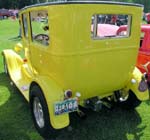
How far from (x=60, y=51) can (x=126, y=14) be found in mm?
1126

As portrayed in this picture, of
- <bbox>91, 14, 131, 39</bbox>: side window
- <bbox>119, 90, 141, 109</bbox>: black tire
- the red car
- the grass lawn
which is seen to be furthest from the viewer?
the red car

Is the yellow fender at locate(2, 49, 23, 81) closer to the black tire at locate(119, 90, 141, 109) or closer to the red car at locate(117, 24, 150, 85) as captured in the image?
the black tire at locate(119, 90, 141, 109)

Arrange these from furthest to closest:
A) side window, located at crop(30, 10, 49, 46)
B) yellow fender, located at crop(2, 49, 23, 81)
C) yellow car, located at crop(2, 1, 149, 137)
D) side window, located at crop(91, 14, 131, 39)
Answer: yellow fender, located at crop(2, 49, 23, 81), side window, located at crop(30, 10, 49, 46), side window, located at crop(91, 14, 131, 39), yellow car, located at crop(2, 1, 149, 137)

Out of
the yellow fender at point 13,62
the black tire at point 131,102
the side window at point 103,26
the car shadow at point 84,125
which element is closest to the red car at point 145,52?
the black tire at point 131,102

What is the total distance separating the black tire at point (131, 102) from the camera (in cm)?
412

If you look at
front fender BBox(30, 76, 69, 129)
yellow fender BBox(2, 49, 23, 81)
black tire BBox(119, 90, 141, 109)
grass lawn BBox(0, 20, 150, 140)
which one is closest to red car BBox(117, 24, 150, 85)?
grass lawn BBox(0, 20, 150, 140)

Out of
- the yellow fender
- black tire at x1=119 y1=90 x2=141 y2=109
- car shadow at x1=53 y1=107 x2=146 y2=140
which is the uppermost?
the yellow fender

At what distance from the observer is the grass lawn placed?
3.60 m

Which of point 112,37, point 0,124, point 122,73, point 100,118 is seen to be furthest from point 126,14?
point 0,124

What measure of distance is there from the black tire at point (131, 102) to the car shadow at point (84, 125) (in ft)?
0.37

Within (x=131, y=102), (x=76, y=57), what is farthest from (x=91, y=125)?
(x=76, y=57)

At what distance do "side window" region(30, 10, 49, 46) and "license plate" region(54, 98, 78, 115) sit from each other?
0.89 m

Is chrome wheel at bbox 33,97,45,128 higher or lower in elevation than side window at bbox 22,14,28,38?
lower

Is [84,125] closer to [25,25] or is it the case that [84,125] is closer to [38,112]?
[38,112]
